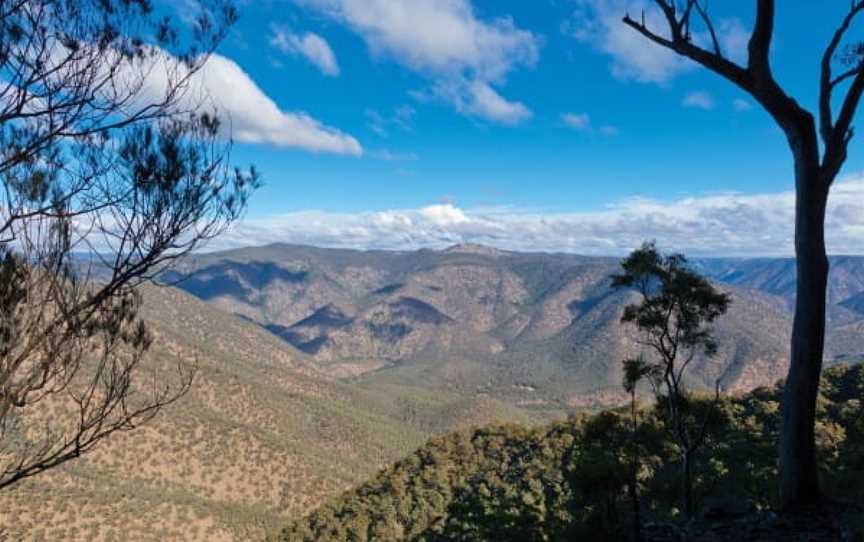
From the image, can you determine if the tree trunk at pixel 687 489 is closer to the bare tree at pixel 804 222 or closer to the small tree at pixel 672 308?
the small tree at pixel 672 308

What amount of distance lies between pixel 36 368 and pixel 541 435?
53695 millimetres

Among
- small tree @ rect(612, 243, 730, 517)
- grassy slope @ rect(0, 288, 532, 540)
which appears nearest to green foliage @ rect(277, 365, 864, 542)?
small tree @ rect(612, 243, 730, 517)

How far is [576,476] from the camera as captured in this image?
57.4 feet

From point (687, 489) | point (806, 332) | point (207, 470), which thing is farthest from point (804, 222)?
point (207, 470)

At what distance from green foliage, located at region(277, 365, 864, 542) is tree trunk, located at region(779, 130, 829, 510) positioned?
281 cm

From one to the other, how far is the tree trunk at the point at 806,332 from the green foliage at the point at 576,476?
281 cm

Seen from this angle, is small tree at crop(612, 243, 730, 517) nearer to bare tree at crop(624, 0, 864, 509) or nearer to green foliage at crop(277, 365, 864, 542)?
green foliage at crop(277, 365, 864, 542)

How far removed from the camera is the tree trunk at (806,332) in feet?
26.6

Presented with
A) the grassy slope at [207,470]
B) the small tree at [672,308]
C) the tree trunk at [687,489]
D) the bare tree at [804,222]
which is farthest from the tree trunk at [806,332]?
the grassy slope at [207,470]

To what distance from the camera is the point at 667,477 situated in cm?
2973

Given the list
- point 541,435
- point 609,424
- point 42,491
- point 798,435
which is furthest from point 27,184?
point 42,491

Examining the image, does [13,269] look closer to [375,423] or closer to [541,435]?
[541,435]

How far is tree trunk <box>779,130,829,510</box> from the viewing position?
26.6ft

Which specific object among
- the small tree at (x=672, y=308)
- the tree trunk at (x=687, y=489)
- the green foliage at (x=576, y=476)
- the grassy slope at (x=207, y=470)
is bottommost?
the grassy slope at (x=207, y=470)
